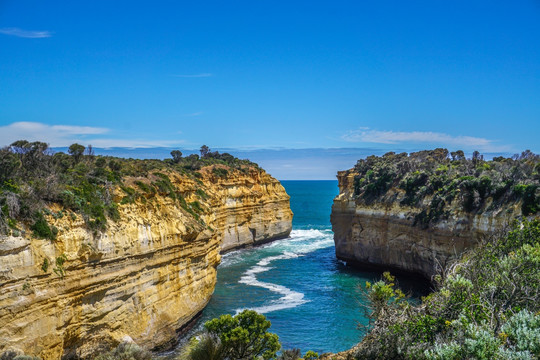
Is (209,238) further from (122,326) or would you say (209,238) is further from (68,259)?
(68,259)

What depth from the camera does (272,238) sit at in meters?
66.0

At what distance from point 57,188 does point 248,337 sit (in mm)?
10784

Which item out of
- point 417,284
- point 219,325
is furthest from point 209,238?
point 417,284

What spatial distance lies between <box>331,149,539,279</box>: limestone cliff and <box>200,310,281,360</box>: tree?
14.7 m

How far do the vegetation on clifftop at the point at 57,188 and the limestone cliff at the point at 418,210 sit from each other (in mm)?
20250

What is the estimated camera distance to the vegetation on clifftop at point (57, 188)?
61.9 feet

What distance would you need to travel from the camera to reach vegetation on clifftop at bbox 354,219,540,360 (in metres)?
9.69

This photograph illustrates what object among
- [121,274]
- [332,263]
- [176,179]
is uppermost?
[176,179]

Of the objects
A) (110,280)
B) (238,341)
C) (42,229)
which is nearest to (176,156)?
(110,280)

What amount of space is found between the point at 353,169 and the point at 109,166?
35500 mm

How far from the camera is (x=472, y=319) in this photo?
1103 cm

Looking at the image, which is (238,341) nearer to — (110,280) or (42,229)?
(110,280)

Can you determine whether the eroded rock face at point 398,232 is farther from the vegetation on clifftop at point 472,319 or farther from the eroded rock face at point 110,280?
the vegetation on clifftop at point 472,319

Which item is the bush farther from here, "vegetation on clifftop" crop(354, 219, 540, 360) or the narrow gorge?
"vegetation on clifftop" crop(354, 219, 540, 360)
